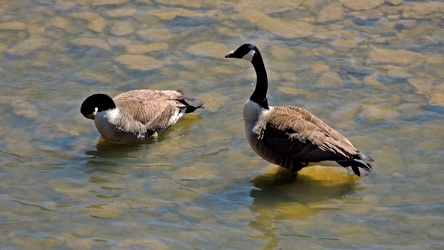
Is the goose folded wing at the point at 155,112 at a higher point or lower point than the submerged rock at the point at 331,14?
lower

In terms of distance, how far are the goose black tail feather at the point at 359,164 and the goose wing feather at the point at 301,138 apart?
0.06 meters

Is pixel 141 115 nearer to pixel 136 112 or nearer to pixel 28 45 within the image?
pixel 136 112

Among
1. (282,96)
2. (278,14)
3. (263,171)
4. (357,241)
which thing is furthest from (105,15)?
(357,241)

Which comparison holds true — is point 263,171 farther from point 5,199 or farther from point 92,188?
point 5,199

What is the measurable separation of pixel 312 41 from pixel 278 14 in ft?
3.71

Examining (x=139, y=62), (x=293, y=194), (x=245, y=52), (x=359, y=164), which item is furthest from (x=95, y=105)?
(x=359, y=164)

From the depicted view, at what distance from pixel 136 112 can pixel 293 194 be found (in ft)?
8.29

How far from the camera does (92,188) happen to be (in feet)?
29.8

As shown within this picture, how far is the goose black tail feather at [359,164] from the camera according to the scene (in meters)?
8.93

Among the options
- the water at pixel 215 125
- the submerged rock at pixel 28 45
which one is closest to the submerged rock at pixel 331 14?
the water at pixel 215 125

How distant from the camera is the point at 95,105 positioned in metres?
10.1

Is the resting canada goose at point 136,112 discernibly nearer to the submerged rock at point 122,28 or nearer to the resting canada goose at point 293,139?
the resting canada goose at point 293,139

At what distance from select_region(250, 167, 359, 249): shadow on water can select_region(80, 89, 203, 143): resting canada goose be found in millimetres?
1733

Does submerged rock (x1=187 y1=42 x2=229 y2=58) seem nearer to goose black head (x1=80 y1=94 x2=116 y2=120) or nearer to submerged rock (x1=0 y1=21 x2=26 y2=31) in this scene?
goose black head (x1=80 y1=94 x2=116 y2=120)
